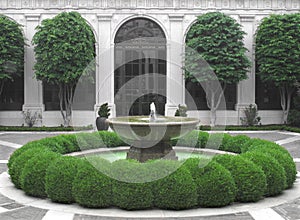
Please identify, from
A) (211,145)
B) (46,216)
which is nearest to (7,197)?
(46,216)

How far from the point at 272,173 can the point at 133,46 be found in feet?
63.2

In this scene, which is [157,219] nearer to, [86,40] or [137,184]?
[137,184]

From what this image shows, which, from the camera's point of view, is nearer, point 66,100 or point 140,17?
point 66,100

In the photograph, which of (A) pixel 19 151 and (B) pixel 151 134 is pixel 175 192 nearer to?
(B) pixel 151 134

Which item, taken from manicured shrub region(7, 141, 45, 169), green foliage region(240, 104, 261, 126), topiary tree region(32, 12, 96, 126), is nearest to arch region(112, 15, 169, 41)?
topiary tree region(32, 12, 96, 126)

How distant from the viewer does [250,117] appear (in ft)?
85.9

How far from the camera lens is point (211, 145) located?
15367 mm

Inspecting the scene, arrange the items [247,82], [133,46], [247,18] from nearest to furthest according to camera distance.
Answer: [133,46] < [247,18] < [247,82]

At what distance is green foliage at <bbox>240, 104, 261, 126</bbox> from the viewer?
26.2m

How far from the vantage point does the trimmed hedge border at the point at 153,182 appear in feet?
26.6

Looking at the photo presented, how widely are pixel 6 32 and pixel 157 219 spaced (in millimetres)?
20431

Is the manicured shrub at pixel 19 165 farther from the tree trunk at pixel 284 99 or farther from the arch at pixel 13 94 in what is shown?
the tree trunk at pixel 284 99

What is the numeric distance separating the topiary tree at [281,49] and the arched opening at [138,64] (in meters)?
A: 6.68

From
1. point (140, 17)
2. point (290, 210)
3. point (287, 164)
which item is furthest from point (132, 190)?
point (140, 17)
